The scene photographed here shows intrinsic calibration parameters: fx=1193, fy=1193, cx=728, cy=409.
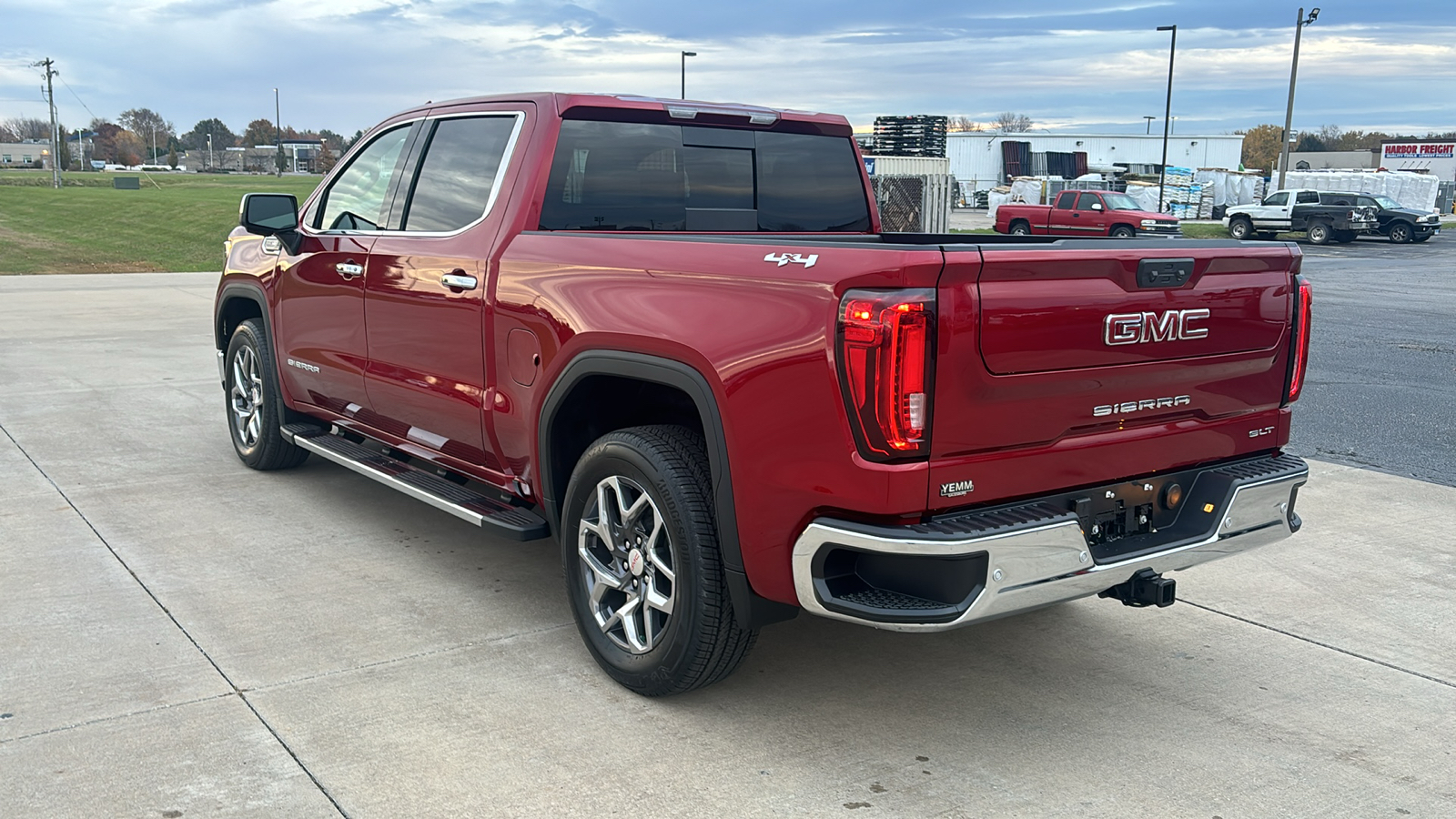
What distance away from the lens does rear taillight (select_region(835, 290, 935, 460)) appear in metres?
2.98

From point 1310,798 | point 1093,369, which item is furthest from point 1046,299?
point 1310,798

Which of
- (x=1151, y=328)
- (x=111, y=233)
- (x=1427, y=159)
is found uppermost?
(x=1427, y=159)

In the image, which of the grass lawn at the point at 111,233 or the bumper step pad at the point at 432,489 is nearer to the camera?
the bumper step pad at the point at 432,489

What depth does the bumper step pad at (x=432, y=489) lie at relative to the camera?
4.38m

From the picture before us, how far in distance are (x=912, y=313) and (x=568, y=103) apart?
7.04ft

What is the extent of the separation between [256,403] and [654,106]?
3.25 m

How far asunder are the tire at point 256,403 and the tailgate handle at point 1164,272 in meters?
4.61

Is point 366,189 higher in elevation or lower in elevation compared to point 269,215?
higher

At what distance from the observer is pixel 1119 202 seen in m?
32.8

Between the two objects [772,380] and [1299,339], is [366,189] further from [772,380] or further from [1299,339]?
[1299,339]

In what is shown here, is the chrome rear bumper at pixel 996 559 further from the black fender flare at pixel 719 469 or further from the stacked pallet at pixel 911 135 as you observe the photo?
the stacked pallet at pixel 911 135

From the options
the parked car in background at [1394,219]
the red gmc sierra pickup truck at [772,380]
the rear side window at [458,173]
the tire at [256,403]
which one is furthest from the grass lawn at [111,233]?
the parked car in background at [1394,219]

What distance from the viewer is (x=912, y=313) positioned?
2975mm

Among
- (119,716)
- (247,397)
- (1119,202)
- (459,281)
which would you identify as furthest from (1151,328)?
(1119,202)
